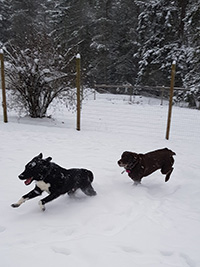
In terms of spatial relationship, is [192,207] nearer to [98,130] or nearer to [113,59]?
[98,130]

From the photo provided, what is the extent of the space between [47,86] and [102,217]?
5.51 m

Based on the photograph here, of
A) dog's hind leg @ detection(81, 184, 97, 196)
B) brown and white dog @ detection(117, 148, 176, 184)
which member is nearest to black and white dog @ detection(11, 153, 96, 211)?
dog's hind leg @ detection(81, 184, 97, 196)

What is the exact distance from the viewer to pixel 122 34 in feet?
81.3

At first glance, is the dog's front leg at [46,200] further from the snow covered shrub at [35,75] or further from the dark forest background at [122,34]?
the dark forest background at [122,34]

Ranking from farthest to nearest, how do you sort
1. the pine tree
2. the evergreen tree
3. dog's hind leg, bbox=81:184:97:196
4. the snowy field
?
the evergreen tree
the pine tree
dog's hind leg, bbox=81:184:97:196
the snowy field

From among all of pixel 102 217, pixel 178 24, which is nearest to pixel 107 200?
pixel 102 217

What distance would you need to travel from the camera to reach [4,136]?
6.05m

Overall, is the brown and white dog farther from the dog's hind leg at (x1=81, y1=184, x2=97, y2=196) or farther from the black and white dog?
the black and white dog

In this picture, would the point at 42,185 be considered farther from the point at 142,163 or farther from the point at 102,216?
the point at 142,163

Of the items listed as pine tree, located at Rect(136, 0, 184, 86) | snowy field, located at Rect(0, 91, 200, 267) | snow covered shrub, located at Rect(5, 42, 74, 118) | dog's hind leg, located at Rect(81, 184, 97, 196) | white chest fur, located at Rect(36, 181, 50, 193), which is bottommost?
snowy field, located at Rect(0, 91, 200, 267)

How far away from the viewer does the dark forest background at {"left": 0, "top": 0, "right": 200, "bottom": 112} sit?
1908cm

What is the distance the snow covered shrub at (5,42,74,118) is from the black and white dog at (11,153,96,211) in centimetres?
476

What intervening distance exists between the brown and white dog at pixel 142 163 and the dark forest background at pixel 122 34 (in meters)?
12.3

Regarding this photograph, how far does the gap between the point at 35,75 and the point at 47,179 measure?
5.08m
